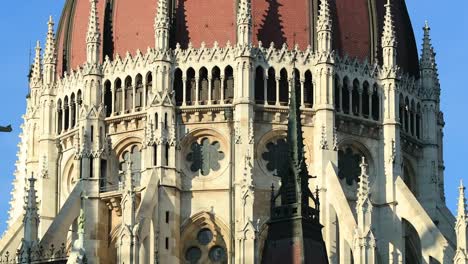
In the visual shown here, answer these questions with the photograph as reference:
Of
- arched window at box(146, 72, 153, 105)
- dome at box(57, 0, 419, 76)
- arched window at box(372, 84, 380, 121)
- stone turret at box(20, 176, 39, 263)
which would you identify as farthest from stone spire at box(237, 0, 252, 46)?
stone turret at box(20, 176, 39, 263)

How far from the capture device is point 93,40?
→ 79125mm

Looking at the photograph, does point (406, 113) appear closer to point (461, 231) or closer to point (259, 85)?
point (259, 85)

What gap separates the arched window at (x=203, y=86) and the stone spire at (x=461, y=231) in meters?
10.7

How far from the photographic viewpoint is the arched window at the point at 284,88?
255ft

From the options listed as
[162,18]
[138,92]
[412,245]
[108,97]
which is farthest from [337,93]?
[108,97]

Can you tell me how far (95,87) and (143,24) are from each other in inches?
130

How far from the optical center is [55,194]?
266 ft

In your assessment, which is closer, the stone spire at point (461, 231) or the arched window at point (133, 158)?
the stone spire at point (461, 231)

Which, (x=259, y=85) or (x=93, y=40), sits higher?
(x=93, y=40)

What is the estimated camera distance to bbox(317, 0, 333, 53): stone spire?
257 ft

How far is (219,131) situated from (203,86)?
6.12ft

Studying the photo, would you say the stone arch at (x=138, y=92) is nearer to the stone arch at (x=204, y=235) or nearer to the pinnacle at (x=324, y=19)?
the stone arch at (x=204, y=235)

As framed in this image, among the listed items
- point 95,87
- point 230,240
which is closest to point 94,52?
point 95,87

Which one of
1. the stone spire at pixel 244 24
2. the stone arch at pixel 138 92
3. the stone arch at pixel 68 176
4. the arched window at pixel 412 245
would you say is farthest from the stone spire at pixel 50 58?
the arched window at pixel 412 245
